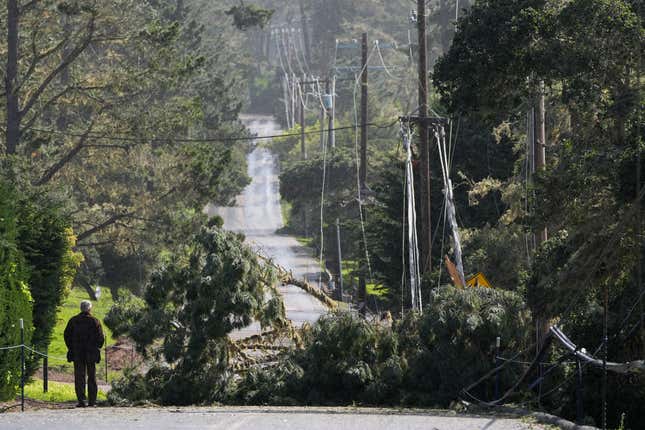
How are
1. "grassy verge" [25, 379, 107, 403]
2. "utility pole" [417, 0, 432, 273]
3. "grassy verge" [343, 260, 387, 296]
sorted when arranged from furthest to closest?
"grassy verge" [343, 260, 387, 296] → "utility pole" [417, 0, 432, 273] → "grassy verge" [25, 379, 107, 403]

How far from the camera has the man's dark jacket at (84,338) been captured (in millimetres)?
18625

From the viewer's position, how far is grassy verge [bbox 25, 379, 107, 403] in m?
23.0

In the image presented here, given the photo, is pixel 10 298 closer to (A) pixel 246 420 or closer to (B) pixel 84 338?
(B) pixel 84 338

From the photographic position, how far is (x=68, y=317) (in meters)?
49.0

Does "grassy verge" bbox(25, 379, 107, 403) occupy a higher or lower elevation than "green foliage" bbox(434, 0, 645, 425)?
lower

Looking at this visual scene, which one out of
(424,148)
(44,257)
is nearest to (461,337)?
(44,257)

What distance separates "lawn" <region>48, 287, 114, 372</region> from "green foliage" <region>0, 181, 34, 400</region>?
691 cm

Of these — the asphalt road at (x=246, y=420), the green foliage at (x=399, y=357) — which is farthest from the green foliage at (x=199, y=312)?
the asphalt road at (x=246, y=420)

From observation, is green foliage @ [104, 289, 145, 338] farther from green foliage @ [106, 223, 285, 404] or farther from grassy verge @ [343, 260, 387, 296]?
grassy verge @ [343, 260, 387, 296]

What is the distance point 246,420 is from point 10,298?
6.81 metres

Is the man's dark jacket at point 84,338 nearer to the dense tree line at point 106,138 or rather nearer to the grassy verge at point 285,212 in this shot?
the dense tree line at point 106,138

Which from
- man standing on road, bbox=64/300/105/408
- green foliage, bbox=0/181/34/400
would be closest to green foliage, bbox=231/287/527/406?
man standing on road, bbox=64/300/105/408

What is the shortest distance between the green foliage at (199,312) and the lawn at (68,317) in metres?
7.51

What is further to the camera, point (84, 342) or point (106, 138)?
point (106, 138)
